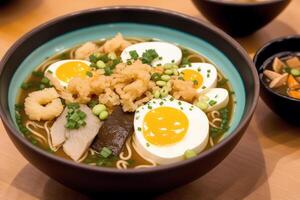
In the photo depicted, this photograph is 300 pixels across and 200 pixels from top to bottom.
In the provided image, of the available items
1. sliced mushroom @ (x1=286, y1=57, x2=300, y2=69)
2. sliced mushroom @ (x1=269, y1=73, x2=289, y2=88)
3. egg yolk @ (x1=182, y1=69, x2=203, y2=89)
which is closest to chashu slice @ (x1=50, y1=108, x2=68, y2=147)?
egg yolk @ (x1=182, y1=69, x2=203, y2=89)

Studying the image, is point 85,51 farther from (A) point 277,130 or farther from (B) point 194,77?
(A) point 277,130

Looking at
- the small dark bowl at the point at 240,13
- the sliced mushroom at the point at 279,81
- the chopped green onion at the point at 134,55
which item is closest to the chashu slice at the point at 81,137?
the chopped green onion at the point at 134,55

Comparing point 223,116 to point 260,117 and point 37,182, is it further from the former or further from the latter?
point 37,182

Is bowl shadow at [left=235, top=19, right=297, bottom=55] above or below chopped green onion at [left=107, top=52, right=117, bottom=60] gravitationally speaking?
below

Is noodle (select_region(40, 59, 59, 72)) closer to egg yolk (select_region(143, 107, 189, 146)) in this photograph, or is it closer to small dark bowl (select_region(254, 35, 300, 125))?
egg yolk (select_region(143, 107, 189, 146))

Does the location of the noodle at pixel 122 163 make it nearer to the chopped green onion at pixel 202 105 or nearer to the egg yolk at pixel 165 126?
the egg yolk at pixel 165 126

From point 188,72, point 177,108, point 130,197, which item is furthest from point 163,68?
point 130,197
